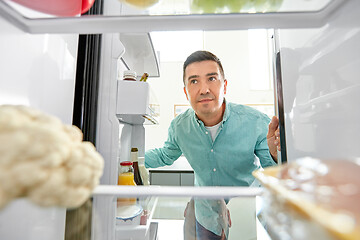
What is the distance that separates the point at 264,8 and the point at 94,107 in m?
0.65

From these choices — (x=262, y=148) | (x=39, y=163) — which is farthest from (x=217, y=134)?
(x=39, y=163)

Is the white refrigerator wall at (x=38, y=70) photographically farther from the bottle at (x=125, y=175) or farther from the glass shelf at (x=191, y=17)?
the bottle at (x=125, y=175)

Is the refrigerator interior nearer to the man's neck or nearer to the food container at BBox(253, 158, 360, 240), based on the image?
the food container at BBox(253, 158, 360, 240)

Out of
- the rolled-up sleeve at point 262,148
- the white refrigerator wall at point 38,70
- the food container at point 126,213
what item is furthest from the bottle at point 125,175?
the rolled-up sleeve at point 262,148

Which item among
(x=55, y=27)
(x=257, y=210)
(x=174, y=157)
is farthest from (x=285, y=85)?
(x=174, y=157)

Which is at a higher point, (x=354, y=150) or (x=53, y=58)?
(x=53, y=58)

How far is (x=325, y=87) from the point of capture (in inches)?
19.0

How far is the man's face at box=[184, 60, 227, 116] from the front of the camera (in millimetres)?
1437

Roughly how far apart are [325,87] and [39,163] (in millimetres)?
581

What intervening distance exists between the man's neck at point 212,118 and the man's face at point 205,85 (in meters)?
0.06

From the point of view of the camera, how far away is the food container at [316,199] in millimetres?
180

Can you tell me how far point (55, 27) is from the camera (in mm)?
470

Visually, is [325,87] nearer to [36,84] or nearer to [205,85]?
[36,84]

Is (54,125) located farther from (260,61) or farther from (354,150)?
(260,61)
